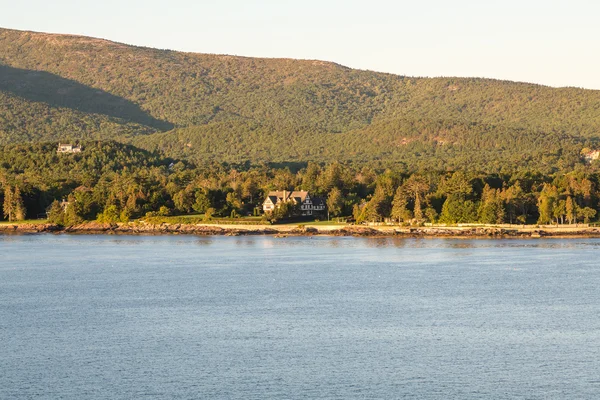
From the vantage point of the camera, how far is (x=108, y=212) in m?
115

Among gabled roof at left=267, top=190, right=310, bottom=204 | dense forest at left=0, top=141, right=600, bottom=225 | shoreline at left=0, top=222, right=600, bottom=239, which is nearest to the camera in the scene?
shoreline at left=0, top=222, right=600, bottom=239

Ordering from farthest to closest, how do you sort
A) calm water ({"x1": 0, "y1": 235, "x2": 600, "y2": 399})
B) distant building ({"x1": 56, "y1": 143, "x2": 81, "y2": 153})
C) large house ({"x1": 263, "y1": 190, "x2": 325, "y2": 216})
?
1. distant building ({"x1": 56, "y1": 143, "x2": 81, "y2": 153})
2. large house ({"x1": 263, "y1": 190, "x2": 325, "y2": 216})
3. calm water ({"x1": 0, "y1": 235, "x2": 600, "y2": 399})

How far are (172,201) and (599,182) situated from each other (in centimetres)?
4975

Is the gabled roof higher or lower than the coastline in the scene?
higher

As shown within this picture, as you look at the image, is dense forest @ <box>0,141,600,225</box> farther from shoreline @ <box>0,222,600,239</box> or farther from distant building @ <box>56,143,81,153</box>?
distant building @ <box>56,143,81,153</box>

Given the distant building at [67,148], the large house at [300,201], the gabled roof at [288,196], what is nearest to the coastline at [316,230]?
the large house at [300,201]

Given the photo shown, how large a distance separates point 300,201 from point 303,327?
244 ft

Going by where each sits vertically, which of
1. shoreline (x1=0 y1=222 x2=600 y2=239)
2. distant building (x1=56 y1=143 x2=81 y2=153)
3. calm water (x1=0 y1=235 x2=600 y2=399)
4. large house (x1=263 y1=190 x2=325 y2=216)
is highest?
distant building (x1=56 y1=143 x2=81 y2=153)

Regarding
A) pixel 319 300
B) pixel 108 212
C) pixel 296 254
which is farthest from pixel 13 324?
pixel 108 212

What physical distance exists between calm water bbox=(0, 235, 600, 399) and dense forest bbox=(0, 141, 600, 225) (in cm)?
2692

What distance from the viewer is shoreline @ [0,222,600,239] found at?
313 feet

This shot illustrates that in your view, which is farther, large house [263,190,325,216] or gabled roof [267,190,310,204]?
gabled roof [267,190,310,204]

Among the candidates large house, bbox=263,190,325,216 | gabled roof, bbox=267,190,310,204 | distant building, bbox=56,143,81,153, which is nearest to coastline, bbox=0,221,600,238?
large house, bbox=263,190,325,216

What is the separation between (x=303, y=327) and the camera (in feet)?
140
